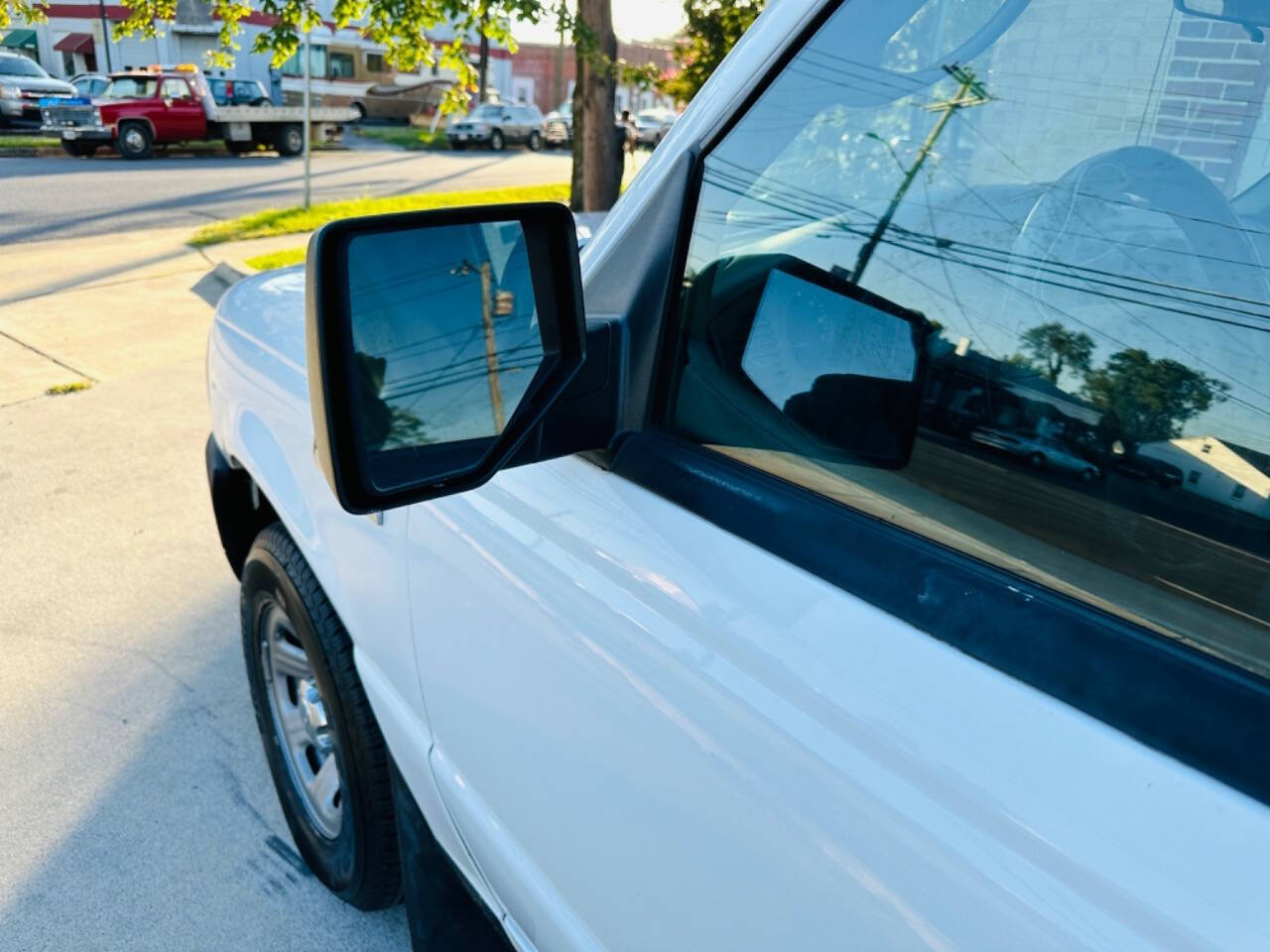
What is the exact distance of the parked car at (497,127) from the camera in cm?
3234

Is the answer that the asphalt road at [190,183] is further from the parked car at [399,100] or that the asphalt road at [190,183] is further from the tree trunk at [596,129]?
the parked car at [399,100]

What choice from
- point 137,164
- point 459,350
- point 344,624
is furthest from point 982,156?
point 137,164

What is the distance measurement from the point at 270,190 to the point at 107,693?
1563cm

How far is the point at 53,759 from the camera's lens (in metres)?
2.94

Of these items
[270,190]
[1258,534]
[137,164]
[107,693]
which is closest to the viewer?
[1258,534]

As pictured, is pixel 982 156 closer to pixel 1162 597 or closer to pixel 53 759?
pixel 1162 597

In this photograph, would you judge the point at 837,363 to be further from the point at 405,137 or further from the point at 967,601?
the point at 405,137

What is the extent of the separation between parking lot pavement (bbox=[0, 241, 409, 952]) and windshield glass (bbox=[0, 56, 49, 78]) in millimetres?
24007

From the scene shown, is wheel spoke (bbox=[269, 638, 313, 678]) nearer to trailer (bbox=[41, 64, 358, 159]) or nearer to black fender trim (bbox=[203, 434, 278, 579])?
black fender trim (bbox=[203, 434, 278, 579])

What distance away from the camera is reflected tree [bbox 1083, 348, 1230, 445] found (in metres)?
0.95

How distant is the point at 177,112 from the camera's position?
22.2 meters

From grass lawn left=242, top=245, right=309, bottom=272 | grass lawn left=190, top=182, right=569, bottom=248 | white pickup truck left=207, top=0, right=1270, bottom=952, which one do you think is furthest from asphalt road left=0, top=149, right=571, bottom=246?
white pickup truck left=207, top=0, right=1270, bottom=952

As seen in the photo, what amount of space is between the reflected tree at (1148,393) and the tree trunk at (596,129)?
896 centimetres

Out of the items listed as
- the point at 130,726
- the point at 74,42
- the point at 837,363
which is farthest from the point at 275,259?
the point at 74,42
